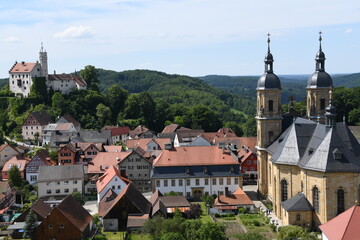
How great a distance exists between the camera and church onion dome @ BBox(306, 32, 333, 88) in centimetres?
5891

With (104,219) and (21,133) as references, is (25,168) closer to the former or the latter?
(104,219)

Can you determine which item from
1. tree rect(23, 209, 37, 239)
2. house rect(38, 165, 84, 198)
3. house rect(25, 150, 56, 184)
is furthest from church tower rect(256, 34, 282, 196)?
house rect(25, 150, 56, 184)

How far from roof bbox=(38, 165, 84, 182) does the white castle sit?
58.0 metres

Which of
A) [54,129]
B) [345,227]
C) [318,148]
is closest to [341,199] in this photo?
[318,148]

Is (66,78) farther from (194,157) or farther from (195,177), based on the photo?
(195,177)

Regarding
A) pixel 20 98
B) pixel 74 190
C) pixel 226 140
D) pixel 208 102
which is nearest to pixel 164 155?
pixel 74 190

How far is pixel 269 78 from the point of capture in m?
56.3

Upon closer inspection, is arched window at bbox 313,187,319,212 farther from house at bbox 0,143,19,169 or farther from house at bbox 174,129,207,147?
house at bbox 0,143,19,169

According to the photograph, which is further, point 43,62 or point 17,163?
point 43,62

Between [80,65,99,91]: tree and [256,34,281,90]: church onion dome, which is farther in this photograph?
[80,65,99,91]: tree

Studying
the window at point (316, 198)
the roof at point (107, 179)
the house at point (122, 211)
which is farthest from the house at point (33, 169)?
the window at point (316, 198)

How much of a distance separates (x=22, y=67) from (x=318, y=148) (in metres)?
90.8

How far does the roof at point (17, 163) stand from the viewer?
69669 mm

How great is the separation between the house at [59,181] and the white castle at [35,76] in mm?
58564
